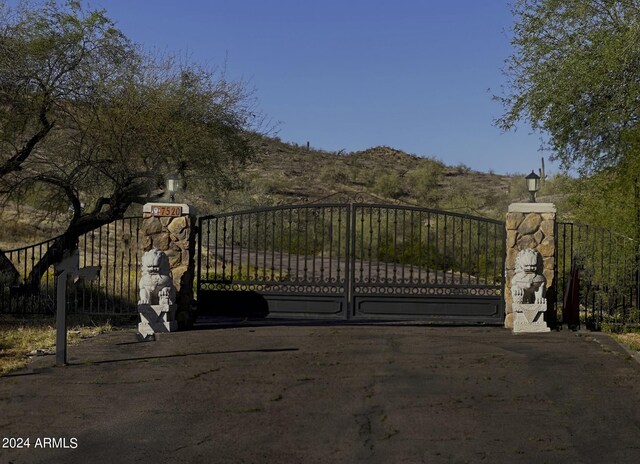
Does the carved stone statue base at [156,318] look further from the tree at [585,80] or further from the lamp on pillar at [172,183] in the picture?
the tree at [585,80]

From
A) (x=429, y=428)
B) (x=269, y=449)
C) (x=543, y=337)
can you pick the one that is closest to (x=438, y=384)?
(x=429, y=428)

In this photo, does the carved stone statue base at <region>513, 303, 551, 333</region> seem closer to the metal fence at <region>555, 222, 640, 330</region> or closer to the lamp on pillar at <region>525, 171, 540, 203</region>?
the metal fence at <region>555, 222, 640, 330</region>

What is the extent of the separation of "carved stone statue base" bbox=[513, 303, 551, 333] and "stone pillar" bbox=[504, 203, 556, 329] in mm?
487

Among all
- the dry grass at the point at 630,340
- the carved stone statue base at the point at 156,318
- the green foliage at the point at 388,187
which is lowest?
the dry grass at the point at 630,340

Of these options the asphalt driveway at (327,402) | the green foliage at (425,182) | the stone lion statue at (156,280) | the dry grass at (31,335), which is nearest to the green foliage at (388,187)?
the green foliage at (425,182)

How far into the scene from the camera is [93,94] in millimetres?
17562

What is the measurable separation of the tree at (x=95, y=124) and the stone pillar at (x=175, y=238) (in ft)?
10.8

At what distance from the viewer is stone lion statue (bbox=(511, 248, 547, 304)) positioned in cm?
1373

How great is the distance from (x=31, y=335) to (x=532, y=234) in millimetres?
8298

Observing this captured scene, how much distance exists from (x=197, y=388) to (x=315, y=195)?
1576 inches

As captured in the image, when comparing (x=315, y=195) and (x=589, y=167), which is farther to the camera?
(x=315, y=195)

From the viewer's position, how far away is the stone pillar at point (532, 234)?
1430cm

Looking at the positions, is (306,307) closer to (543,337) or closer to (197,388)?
(543,337)

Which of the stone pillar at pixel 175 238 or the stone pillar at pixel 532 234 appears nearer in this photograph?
the stone pillar at pixel 532 234
